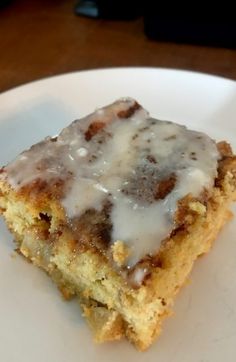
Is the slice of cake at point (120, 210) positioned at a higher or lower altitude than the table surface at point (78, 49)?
higher

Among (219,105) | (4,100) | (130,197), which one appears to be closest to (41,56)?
(4,100)

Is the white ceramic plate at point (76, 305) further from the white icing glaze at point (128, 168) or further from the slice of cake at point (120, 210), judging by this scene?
the white icing glaze at point (128, 168)

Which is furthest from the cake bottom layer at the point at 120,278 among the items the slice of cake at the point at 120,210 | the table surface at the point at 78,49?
the table surface at the point at 78,49

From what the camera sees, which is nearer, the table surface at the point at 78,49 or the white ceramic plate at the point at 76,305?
the white ceramic plate at the point at 76,305

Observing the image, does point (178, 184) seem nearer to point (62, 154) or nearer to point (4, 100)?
point (62, 154)

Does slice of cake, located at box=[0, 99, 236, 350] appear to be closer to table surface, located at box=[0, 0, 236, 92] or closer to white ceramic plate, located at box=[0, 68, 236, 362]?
white ceramic plate, located at box=[0, 68, 236, 362]

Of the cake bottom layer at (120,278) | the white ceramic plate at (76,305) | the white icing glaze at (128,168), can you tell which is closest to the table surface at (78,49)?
the white ceramic plate at (76,305)
